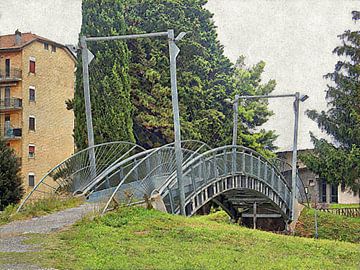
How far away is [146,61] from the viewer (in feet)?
136

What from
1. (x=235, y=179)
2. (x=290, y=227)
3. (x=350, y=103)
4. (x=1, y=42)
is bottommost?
(x=290, y=227)

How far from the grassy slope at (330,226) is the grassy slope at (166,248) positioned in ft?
67.1

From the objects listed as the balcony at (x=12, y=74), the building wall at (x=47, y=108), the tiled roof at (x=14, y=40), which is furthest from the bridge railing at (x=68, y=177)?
the tiled roof at (x=14, y=40)

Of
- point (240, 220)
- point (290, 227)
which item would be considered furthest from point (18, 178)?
point (290, 227)

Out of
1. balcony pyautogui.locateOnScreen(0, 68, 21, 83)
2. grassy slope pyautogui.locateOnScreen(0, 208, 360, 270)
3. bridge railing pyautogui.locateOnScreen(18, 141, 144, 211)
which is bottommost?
grassy slope pyautogui.locateOnScreen(0, 208, 360, 270)

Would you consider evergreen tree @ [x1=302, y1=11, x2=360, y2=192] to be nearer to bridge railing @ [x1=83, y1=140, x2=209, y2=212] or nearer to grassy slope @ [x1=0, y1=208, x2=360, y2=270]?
bridge railing @ [x1=83, y1=140, x2=209, y2=212]

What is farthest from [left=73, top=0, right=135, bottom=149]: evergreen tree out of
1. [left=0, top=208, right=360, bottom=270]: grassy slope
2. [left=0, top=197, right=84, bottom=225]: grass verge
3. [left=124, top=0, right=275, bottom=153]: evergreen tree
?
[left=0, top=208, right=360, bottom=270]: grassy slope

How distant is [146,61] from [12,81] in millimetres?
11787

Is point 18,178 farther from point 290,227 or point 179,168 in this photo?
point 290,227

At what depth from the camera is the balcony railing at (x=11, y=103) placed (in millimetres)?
48500

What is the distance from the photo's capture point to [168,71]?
138 feet

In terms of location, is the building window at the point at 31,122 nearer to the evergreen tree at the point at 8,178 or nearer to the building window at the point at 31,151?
the building window at the point at 31,151

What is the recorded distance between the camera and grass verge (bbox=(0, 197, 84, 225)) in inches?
703

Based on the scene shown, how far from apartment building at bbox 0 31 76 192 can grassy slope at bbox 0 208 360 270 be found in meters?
31.7
